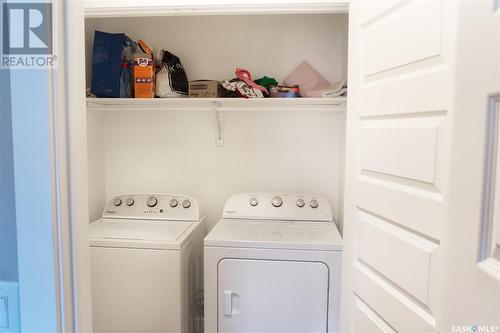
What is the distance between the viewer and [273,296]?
69.2 inches

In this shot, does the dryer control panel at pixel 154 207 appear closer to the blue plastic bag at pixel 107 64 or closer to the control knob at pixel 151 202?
the control knob at pixel 151 202

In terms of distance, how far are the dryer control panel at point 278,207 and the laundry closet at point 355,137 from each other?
0.21 ft

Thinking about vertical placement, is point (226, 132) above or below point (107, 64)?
below

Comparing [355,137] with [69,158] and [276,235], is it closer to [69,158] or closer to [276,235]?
[276,235]

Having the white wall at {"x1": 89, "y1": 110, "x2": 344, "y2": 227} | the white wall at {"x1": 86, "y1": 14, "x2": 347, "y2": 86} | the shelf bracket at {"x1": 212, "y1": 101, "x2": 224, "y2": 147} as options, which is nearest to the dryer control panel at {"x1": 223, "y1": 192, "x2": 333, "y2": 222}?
the white wall at {"x1": 89, "y1": 110, "x2": 344, "y2": 227}

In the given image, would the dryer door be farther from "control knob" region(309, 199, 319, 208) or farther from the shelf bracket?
the shelf bracket

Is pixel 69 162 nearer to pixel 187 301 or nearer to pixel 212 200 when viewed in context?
pixel 187 301

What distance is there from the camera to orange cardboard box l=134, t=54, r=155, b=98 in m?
2.12

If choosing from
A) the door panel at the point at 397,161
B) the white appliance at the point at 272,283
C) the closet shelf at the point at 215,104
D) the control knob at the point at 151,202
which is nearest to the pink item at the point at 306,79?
the closet shelf at the point at 215,104

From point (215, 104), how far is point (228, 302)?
1.30 metres

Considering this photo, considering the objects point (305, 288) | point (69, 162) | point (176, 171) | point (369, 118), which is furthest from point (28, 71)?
point (176, 171)

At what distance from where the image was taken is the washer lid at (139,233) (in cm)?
184

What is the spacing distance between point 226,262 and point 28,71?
1.40 m

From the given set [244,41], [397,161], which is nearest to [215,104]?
[244,41]
